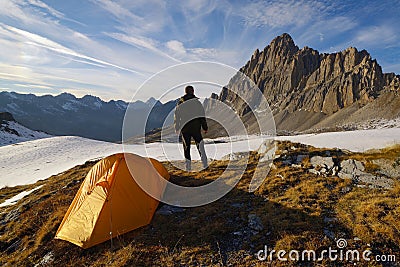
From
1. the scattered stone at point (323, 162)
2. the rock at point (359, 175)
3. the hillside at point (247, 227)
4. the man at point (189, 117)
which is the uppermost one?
the man at point (189, 117)

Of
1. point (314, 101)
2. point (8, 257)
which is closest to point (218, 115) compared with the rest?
point (8, 257)

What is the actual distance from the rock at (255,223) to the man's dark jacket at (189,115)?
463 centimetres

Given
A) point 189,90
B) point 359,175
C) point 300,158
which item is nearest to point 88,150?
point 189,90

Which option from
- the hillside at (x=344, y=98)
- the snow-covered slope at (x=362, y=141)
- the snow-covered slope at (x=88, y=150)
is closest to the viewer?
the snow-covered slope at (x=362, y=141)

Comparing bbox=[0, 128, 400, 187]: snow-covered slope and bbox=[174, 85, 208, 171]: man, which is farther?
bbox=[0, 128, 400, 187]: snow-covered slope

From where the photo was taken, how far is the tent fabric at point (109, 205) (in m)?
6.39

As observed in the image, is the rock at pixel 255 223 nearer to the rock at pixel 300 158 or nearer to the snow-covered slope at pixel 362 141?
the rock at pixel 300 158

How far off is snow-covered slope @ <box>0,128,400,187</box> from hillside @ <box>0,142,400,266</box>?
7385 mm

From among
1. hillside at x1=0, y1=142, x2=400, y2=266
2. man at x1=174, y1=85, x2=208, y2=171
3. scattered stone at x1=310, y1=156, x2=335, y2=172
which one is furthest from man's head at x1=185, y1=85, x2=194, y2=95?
scattered stone at x1=310, y1=156, x2=335, y2=172

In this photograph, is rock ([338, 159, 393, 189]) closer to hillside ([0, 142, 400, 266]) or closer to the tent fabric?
hillside ([0, 142, 400, 266])

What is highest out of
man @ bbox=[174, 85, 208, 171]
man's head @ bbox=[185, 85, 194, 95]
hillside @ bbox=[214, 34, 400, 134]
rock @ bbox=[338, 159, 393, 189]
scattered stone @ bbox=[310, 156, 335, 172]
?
hillside @ bbox=[214, 34, 400, 134]

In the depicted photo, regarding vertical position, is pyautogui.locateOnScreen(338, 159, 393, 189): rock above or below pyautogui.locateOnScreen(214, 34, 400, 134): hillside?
below

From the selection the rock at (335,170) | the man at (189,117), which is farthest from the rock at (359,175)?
the man at (189,117)

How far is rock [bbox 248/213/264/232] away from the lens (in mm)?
6202
